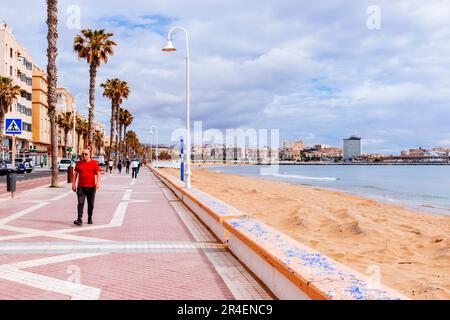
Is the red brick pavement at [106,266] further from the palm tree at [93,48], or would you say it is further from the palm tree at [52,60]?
the palm tree at [93,48]

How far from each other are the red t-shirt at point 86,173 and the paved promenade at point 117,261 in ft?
3.38

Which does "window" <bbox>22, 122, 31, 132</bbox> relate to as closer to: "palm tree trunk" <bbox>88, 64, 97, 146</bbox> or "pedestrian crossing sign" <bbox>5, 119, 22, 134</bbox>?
"palm tree trunk" <bbox>88, 64, 97, 146</bbox>

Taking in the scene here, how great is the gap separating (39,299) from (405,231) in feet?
38.0

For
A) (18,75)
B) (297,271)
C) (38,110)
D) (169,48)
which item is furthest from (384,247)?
(38,110)

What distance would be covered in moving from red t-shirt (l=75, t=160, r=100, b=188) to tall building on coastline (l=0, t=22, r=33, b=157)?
5653 centimetres

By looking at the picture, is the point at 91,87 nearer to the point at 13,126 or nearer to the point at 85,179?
the point at 13,126

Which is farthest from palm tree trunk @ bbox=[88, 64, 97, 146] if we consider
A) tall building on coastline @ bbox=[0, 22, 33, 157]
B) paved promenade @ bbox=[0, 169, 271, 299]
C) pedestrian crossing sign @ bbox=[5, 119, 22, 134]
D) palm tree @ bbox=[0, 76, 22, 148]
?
paved promenade @ bbox=[0, 169, 271, 299]

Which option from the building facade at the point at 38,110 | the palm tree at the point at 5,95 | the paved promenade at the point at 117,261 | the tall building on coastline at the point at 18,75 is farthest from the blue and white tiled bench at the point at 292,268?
the building facade at the point at 38,110

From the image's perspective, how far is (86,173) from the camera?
1088 centimetres

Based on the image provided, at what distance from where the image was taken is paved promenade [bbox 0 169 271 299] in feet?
17.5
